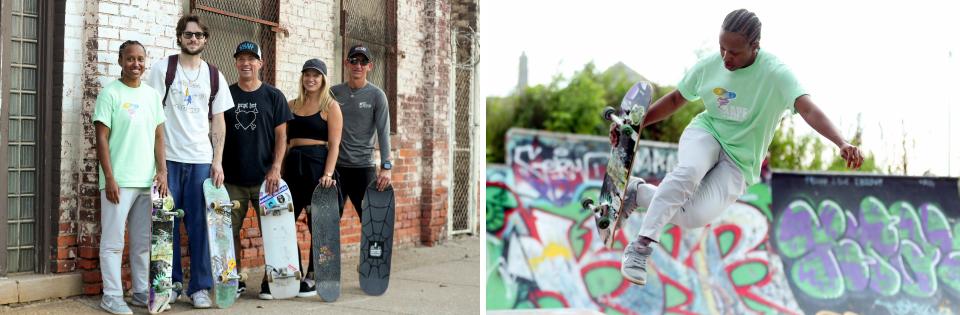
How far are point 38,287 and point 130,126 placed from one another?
2.61ft

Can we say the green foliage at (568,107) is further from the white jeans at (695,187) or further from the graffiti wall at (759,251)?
the white jeans at (695,187)

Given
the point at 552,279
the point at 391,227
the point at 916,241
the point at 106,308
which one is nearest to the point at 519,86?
the point at 552,279

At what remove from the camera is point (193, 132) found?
4.66 meters

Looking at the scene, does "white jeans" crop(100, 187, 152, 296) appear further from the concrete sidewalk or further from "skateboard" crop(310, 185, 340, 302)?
"skateboard" crop(310, 185, 340, 302)

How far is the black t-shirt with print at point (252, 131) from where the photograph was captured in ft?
16.1

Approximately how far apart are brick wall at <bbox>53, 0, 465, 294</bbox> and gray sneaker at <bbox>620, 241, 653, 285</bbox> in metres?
2.18

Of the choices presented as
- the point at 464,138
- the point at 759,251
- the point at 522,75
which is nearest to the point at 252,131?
the point at 464,138

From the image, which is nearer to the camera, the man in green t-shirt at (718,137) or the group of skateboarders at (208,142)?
the man in green t-shirt at (718,137)

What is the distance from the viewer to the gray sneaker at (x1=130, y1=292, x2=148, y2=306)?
4.53 m

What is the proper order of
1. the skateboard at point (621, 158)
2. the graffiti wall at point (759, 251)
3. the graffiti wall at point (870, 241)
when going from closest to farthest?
the skateboard at point (621, 158) < the graffiti wall at point (759, 251) < the graffiti wall at point (870, 241)

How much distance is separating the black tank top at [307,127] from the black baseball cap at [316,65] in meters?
0.23

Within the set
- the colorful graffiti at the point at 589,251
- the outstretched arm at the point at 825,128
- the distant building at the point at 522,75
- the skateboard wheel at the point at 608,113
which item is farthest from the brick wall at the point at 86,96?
the distant building at the point at 522,75

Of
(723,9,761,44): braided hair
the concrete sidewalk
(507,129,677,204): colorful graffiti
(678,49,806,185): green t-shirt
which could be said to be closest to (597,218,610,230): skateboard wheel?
(678,49,806,185): green t-shirt

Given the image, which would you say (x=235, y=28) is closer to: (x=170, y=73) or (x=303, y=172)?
(x=170, y=73)
